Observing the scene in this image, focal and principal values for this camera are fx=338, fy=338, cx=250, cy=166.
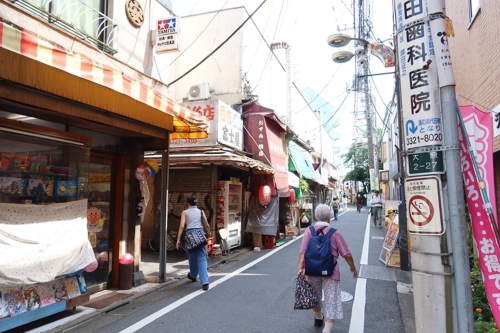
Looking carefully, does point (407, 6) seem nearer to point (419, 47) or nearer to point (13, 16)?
point (419, 47)

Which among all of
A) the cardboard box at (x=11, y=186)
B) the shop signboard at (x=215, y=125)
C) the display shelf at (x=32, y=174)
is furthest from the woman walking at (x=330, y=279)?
the shop signboard at (x=215, y=125)

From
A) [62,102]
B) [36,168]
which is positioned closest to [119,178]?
[36,168]

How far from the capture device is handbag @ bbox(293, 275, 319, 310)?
453 centimetres

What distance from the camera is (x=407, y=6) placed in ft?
9.09

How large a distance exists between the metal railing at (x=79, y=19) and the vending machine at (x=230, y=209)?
18.4 ft

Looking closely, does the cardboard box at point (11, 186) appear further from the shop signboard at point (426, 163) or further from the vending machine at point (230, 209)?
the vending machine at point (230, 209)

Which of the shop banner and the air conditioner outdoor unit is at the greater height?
the air conditioner outdoor unit

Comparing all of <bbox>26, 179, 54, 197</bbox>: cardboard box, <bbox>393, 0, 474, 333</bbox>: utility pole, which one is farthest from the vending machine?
<bbox>393, 0, 474, 333</bbox>: utility pole

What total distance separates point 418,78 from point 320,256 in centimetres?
258

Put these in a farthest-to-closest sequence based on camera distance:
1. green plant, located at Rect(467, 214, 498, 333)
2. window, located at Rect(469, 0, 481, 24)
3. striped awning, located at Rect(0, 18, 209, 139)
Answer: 1. window, located at Rect(469, 0, 481, 24)
2. green plant, located at Rect(467, 214, 498, 333)
3. striped awning, located at Rect(0, 18, 209, 139)

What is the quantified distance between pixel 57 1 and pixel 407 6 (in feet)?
19.8

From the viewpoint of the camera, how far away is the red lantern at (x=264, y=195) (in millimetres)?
11867

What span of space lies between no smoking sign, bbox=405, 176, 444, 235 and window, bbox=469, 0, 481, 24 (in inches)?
225

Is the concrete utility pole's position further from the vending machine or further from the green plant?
the vending machine
